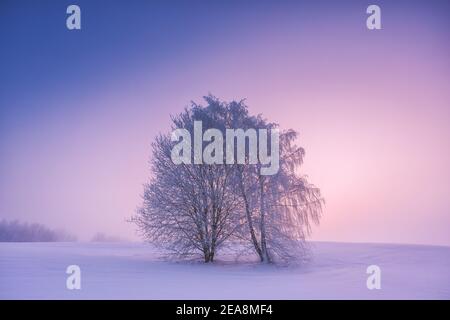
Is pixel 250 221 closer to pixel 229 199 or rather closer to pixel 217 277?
pixel 229 199

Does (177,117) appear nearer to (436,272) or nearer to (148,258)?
(148,258)

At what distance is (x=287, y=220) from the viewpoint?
56.5 ft

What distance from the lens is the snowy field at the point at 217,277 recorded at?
1204 cm

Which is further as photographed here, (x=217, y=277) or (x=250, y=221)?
(x=250, y=221)
